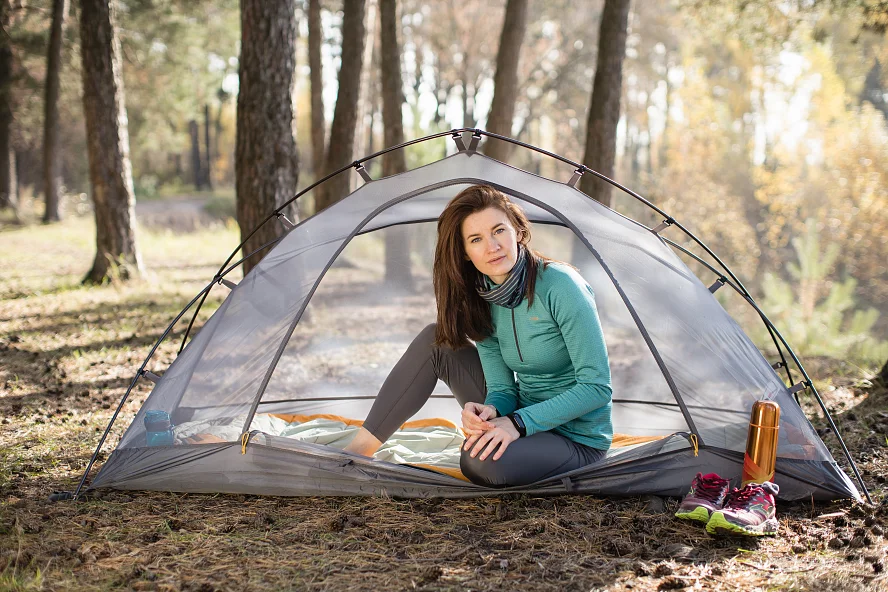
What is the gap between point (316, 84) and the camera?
9.58 metres

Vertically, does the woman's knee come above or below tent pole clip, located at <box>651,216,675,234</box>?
below

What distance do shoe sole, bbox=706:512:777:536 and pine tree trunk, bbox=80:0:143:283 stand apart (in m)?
6.38

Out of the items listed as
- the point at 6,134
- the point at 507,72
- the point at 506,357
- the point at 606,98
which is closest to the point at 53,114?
the point at 6,134

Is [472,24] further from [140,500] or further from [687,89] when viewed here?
[140,500]

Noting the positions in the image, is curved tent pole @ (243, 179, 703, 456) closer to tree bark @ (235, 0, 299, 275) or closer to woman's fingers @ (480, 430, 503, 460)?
woman's fingers @ (480, 430, 503, 460)

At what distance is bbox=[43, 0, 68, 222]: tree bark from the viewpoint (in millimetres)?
11562

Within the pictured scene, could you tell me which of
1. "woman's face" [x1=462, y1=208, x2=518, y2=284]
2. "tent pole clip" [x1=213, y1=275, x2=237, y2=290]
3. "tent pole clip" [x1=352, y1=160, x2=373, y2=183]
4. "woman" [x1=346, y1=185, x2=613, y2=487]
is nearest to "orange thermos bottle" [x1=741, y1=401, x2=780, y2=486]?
"woman" [x1=346, y1=185, x2=613, y2=487]

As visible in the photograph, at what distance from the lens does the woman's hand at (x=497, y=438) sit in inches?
99.1

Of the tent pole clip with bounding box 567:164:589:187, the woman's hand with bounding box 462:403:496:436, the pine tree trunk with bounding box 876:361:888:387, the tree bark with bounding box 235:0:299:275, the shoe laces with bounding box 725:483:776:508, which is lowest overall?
the shoe laces with bounding box 725:483:776:508

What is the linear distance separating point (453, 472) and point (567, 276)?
2.75 ft

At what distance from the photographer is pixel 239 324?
295 centimetres

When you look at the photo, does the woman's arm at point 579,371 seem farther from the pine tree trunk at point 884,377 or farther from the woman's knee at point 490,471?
the pine tree trunk at point 884,377

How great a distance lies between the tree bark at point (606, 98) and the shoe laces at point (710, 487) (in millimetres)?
3148

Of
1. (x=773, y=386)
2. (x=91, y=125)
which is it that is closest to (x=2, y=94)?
(x=91, y=125)
